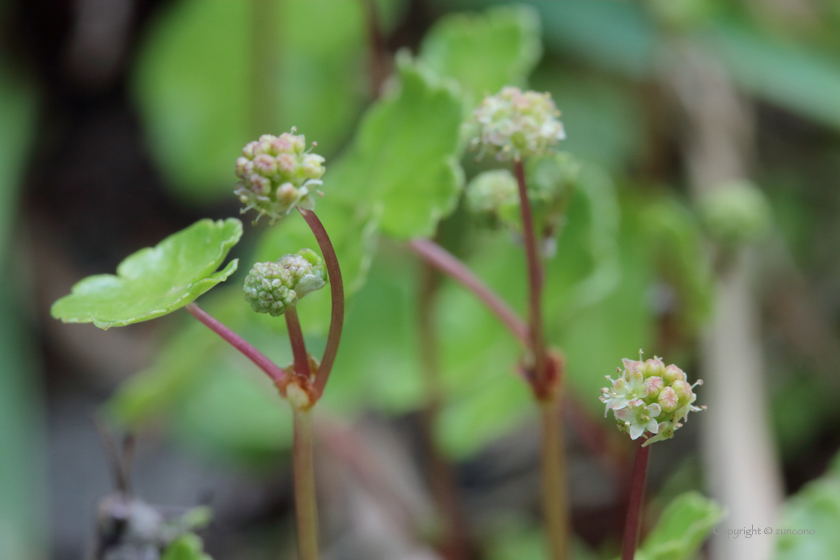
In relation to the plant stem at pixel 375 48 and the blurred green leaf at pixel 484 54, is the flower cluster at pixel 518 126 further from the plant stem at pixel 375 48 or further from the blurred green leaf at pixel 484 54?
the plant stem at pixel 375 48

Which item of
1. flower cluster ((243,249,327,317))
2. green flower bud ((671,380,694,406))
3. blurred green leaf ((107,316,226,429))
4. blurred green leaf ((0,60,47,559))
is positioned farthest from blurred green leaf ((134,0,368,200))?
green flower bud ((671,380,694,406))

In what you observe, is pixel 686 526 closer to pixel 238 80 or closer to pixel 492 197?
pixel 492 197

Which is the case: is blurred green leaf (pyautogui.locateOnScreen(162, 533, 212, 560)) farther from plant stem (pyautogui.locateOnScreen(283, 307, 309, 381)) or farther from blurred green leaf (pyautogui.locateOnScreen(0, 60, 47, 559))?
blurred green leaf (pyautogui.locateOnScreen(0, 60, 47, 559))

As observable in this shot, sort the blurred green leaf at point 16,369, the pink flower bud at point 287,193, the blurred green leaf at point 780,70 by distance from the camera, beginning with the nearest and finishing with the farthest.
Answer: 1. the pink flower bud at point 287,193
2. the blurred green leaf at point 16,369
3. the blurred green leaf at point 780,70

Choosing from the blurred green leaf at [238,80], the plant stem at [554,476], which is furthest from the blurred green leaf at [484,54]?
the blurred green leaf at [238,80]

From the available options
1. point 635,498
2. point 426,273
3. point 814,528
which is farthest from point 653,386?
point 426,273
